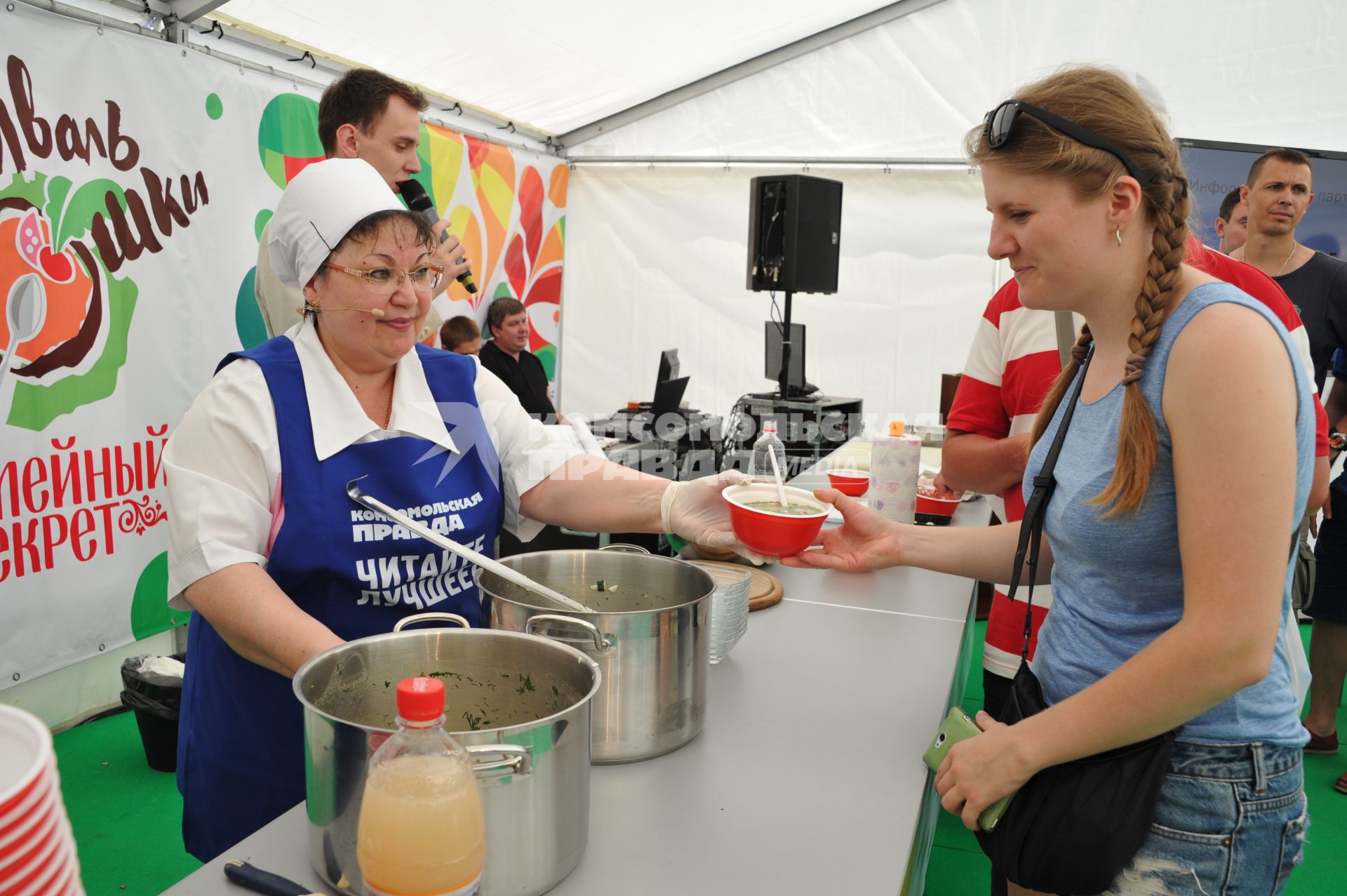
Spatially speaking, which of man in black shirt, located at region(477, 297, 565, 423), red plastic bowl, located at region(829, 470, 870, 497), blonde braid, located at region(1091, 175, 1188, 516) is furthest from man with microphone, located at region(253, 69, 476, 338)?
man in black shirt, located at region(477, 297, 565, 423)

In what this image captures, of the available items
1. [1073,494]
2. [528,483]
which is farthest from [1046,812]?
[528,483]

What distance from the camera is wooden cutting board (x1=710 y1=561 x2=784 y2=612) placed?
206cm

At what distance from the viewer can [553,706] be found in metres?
1.12

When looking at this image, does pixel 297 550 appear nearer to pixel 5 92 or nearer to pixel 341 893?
pixel 341 893

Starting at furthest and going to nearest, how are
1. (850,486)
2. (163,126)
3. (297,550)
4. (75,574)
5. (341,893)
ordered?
(163,126), (75,574), (850,486), (297,550), (341,893)

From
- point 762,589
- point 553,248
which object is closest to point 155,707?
point 762,589

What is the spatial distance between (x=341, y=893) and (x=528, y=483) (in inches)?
37.4

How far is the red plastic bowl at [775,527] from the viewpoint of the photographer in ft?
5.23

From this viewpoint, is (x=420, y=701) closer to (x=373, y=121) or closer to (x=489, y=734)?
(x=489, y=734)

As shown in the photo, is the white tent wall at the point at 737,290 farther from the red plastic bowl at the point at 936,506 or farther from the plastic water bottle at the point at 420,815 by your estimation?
the plastic water bottle at the point at 420,815

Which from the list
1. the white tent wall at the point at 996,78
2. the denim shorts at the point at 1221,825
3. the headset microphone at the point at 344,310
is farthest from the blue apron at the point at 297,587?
the white tent wall at the point at 996,78

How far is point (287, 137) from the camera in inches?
171

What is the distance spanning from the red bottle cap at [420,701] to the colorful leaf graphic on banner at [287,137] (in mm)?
3915

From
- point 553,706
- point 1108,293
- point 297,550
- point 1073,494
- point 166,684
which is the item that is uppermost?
point 1108,293
